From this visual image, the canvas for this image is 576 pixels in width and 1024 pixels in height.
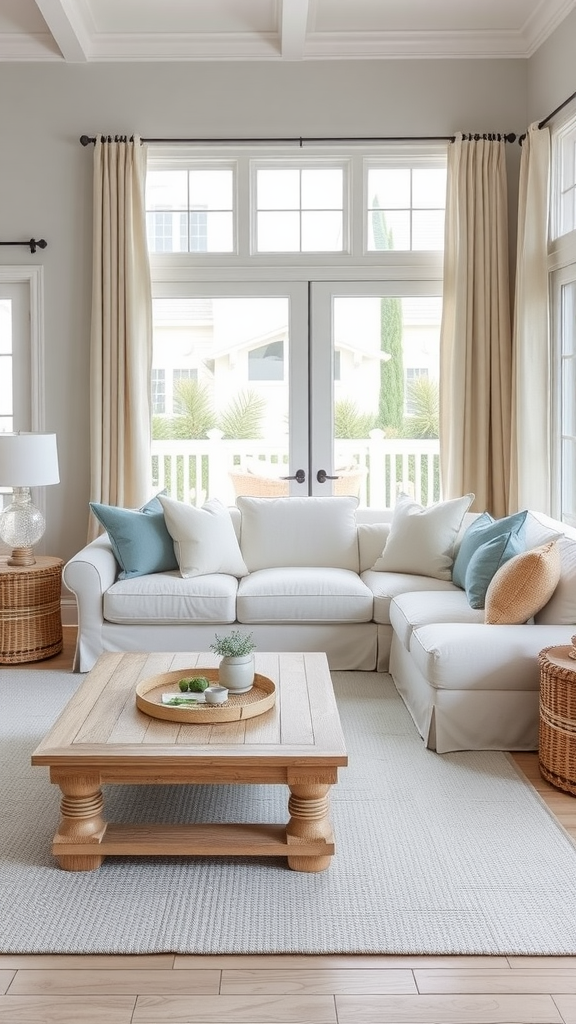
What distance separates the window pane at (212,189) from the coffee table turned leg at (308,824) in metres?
4.08

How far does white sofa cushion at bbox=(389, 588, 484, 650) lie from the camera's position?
13.3 ft

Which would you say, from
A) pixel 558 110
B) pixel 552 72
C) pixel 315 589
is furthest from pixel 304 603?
pixel 552 72

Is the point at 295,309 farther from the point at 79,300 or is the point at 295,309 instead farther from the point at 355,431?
the point at 79,300

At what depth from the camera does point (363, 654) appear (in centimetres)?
475

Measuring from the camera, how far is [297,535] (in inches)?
204

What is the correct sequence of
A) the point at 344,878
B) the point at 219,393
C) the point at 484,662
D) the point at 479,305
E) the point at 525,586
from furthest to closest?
1. the point at 219,393
2. the point at 479,305
3. the point at 525,586
4. the point at 484,662
5. the point at 344,878

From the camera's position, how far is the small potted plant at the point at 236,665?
3123 mm

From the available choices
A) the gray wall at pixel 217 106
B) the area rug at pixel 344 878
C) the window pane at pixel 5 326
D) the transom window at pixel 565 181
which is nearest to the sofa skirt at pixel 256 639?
the area rug at pixel 344 878

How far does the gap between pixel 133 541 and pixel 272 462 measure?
51.0 inches

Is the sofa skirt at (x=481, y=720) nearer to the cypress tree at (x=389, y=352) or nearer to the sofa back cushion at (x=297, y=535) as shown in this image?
the sofa back cushion at (x=297, y=535)

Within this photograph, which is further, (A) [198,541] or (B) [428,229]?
(B) [428,229]

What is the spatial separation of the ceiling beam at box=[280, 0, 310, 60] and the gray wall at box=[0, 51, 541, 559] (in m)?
0.12

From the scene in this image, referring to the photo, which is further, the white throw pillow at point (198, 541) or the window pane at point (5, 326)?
the window pane at point (5, 326)

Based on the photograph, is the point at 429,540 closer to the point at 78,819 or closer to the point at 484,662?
the point at 484,662
